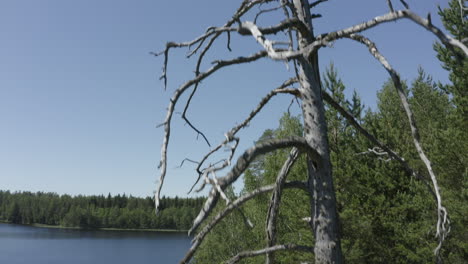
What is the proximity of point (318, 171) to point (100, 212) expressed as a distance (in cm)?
16431

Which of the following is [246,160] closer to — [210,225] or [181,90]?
[210,225]

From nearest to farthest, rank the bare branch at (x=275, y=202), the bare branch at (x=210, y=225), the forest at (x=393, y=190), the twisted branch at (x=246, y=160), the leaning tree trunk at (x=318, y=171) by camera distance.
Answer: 1. the twisted branch at (x=246, y=160)
2. the bare branch at (x=210, y=225)
3. the leaning tree trunk at (x=318, y=171)
4. the bare branch at (x=275, y=202)
5. the forest at (x=393, y=190)

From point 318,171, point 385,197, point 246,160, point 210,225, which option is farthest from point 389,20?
point 385,197

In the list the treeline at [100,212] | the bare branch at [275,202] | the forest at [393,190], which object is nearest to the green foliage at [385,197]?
the forest at [393,190]

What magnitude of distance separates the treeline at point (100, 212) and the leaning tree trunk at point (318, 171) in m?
133

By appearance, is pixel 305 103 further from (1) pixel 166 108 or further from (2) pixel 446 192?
(2) pixel 446 192

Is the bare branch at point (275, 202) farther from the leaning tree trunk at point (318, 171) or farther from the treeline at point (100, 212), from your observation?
the treeline at point (100, 212)

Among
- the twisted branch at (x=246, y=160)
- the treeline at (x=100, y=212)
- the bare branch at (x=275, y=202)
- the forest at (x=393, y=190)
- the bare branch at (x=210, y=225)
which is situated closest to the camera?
the twisted branch at (x=246, y=160)

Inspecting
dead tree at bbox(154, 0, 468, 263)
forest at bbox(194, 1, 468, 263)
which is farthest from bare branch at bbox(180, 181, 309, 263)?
forest at bbox(194, 1, 468, 263)

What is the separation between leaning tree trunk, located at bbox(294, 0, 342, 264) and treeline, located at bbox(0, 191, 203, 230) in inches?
5231

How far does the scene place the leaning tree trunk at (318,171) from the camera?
229 centimetres

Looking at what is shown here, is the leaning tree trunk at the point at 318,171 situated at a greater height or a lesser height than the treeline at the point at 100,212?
lesser

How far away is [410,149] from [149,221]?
145 meters

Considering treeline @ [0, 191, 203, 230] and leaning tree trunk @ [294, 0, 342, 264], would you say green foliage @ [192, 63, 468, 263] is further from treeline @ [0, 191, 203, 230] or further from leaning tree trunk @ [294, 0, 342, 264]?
treeline @ [0, 191, 203, 230]
